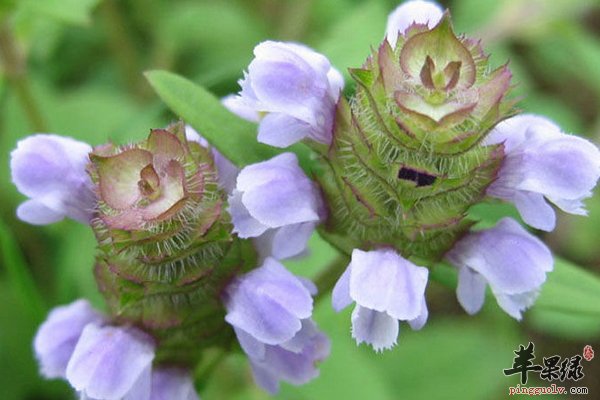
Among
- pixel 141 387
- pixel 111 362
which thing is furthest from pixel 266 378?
pixel 111 362

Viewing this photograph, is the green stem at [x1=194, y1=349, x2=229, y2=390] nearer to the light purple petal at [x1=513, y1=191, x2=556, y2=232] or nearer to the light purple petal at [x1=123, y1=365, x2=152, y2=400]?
the light purple petal at [x1=123, y1=365, x2=152, y2=400]

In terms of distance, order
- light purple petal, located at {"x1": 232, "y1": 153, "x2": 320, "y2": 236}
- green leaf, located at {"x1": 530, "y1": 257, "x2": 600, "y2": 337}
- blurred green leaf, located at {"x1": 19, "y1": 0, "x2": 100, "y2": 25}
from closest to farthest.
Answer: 1. light purple petal, located at {"x1": 232, "y1": 153, "x2": 320, "y2": 236}
2. green leaf, located at {"x1": 530, "y1": 257, "x2": 600, "y2": 337}
3. blurred green leaf, located at {"x1": 19, "y1": 0, "x2": 100, "y2": 25}

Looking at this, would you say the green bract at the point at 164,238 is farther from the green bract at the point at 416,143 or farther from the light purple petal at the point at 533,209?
the light purple petal at the point at 533,209

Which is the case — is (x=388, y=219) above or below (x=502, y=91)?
below

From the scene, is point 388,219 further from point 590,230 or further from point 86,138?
point 590,230

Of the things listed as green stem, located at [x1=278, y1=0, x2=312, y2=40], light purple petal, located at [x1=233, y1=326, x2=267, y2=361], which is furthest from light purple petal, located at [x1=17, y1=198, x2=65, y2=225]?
green stem, located at [x1=278, y1=0, x2=312, y2=40]

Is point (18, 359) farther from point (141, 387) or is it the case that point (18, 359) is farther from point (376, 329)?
point (376, 329)

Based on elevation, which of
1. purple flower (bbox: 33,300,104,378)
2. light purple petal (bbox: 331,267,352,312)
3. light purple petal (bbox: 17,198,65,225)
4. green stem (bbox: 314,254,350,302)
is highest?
light purple petal (bbox: 17,198,65,225)

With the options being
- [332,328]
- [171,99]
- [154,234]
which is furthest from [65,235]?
[154,234]
